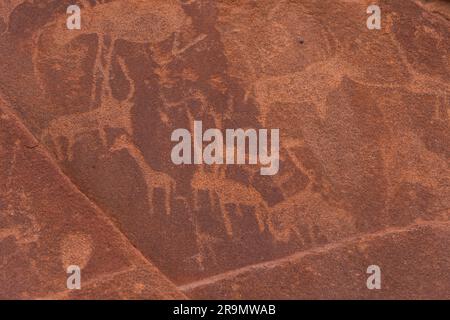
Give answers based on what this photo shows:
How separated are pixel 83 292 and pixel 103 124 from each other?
0.67 m

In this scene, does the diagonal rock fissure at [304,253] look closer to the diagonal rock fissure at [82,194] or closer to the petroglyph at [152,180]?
the diagonal rock fissure at [82,194]

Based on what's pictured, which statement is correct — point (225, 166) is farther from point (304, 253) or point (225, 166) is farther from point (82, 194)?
point (82, 194)

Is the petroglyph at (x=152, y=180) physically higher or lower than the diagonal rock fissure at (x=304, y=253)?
higher

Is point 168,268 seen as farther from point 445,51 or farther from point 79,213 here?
point 445,51

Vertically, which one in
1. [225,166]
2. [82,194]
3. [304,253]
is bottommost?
[304,253]

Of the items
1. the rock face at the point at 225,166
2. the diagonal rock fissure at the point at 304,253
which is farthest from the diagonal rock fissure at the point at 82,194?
the diagonal rock fissure at the point at 304,253

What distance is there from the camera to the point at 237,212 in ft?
8.05

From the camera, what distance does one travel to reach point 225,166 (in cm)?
248

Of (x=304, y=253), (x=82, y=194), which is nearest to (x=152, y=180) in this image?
(x=82, y=194)

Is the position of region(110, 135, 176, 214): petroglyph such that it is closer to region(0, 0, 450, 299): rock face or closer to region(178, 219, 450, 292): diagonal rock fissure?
region(0, 0, 450, 299): rock face

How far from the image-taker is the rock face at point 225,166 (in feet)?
7.84

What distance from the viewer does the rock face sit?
239 cm
